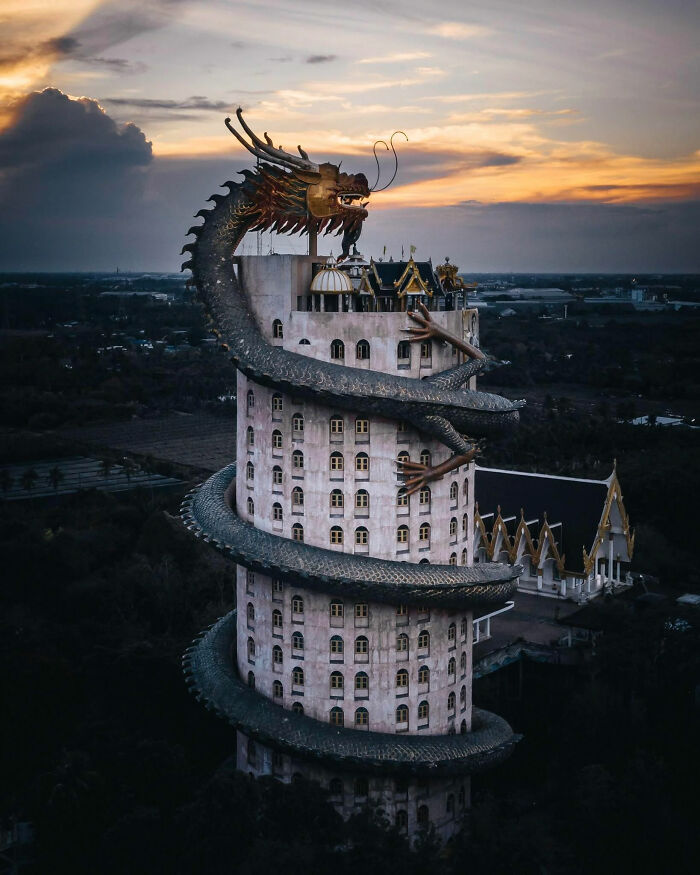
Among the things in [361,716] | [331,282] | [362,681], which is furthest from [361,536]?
[331,282]

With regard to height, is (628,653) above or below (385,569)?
below

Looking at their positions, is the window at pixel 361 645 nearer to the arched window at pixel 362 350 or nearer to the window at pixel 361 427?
the window at pixel 361 427

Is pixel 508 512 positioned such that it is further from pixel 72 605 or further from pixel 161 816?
pixel 161 816

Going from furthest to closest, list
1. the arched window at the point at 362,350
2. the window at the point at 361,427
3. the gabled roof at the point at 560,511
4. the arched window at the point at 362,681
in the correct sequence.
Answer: the gabled roof at the point at 560,511, the arched window at the point at 362,681, the arched window at the point at 362,350, the window at the point at 361,427

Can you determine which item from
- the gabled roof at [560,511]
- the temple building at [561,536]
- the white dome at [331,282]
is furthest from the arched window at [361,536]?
the gabled roof at [560,511]

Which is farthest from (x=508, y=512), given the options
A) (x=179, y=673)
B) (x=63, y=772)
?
(x=63, y=772)

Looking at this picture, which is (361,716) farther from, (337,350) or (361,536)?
(337,350)
